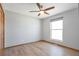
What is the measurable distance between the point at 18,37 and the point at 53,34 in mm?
2374

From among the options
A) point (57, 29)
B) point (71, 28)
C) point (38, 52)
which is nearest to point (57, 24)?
point (57, 29)

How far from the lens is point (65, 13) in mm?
4426

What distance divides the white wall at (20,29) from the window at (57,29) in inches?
51.2

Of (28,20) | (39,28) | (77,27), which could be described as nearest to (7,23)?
(28,20)

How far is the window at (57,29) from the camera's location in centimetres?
489

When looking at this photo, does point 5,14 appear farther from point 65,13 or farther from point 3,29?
point 65,13

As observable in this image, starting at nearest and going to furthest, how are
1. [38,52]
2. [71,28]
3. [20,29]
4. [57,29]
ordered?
[38,52]
[71,28]
[20,29]
[57,29]

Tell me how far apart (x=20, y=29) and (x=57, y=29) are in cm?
Answer: 235

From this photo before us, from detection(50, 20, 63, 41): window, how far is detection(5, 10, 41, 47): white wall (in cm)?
130

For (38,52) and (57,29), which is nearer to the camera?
(38,52)

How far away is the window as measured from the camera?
489 centimetres

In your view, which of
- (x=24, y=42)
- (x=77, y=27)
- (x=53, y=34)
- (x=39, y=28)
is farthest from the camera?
(x=39, y=28)

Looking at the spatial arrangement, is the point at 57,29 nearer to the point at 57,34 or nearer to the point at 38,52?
the point at 57,34

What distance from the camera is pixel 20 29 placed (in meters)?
4.96
